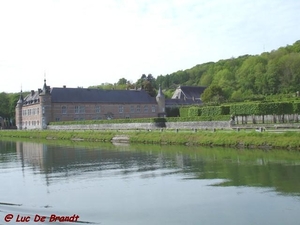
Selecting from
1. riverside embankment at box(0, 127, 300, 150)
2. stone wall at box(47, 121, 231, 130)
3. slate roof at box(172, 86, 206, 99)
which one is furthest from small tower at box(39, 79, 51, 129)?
slate roof at box(172, 86, 206, 99)

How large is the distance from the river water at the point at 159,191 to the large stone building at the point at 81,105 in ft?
152

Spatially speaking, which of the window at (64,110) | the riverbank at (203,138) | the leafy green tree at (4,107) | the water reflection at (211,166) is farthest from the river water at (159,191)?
the leafy green tree at (4,107)

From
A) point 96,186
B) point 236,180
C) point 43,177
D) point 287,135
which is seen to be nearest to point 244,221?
point 236,180

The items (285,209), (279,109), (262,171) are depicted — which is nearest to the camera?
(285,209)

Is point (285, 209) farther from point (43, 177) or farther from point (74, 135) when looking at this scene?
point (74, 135)

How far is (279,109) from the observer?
38.3 m

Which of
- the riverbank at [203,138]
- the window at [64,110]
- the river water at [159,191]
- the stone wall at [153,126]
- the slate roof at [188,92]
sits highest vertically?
the slate roof at [188,92]

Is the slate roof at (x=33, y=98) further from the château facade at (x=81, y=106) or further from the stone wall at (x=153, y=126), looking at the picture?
the stone wall at (x=153, y=126)

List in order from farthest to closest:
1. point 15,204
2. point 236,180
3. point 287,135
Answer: point 287,135
point 236,180
point 15,204

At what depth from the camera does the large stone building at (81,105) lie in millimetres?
68562

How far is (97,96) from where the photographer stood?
241 feet

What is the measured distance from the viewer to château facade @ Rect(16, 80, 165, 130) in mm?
68500

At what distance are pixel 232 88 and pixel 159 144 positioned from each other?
193ft

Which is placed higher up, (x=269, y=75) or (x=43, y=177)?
(x=269, y=75)
